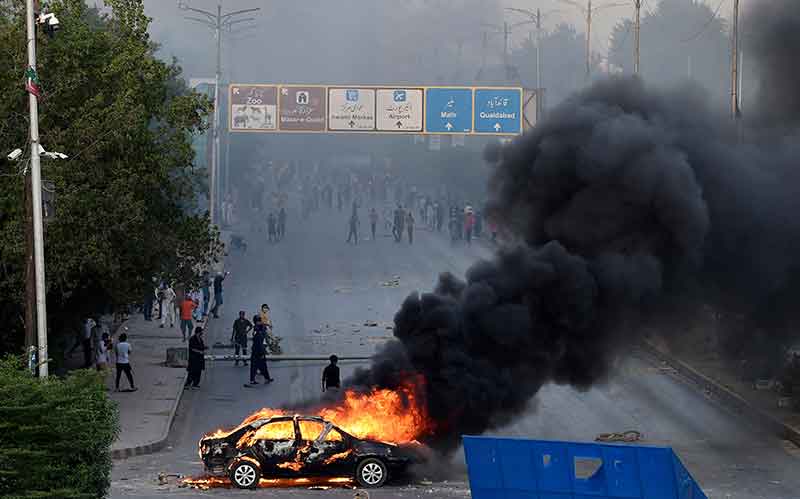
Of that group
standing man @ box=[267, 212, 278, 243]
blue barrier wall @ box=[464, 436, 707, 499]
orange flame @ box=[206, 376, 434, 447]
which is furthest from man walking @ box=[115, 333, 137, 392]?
standing man @ box=[267, 212, 278, 243]

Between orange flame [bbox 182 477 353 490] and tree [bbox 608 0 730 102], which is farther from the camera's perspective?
tree [bbox 608 0 730 102]

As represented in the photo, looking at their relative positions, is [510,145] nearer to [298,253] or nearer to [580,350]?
[580,350]

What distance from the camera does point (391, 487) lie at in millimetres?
20328

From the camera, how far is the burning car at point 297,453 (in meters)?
20.1

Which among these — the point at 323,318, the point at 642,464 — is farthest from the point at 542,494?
the point at 323,318

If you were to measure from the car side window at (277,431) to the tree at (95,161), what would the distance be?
6.65 meters

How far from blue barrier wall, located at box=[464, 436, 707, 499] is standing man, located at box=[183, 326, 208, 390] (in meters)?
13.5

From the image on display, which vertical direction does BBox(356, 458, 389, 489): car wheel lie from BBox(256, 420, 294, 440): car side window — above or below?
below

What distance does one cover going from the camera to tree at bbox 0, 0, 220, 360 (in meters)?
25.4

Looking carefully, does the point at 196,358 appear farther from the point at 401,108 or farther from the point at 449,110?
the point at 449,110

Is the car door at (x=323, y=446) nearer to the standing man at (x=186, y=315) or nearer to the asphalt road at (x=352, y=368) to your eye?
the asphalt road at (x=352, y=368)

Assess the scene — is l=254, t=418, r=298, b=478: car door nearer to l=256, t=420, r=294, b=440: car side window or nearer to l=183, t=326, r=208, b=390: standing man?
l=256, t=420, r=294, b=440: car side window

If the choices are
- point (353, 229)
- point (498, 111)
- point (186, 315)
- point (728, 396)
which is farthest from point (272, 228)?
point (728, 396)

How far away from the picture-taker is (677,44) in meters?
98.8
